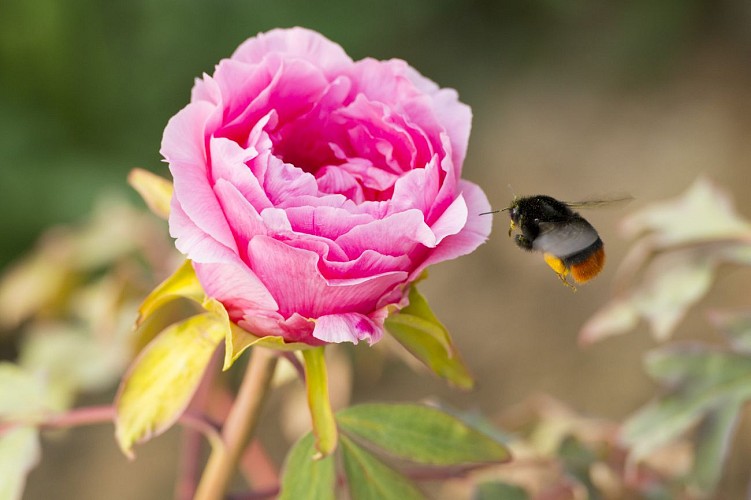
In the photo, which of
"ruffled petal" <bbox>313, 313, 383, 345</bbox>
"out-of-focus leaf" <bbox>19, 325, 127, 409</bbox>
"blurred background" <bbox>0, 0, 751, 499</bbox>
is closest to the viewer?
"ruffled petal" <bbox>313, 313, 383, 345</bbox>

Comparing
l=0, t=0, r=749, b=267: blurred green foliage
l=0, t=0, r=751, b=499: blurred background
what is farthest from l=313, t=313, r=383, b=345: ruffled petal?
l=0, t=0, r=749, b=267: blurred green foliage

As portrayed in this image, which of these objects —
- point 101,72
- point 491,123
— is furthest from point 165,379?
point 491,123

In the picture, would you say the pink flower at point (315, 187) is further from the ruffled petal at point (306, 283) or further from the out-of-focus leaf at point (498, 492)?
the out-of-focus leaf at point (498, 492)

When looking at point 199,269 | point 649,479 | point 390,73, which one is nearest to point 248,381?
point 199,269

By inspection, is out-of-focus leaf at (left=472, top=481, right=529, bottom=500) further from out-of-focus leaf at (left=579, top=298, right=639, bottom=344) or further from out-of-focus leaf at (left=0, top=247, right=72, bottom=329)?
out-of-focus leaf at (left=0, top=247, right=72, bottom=329)

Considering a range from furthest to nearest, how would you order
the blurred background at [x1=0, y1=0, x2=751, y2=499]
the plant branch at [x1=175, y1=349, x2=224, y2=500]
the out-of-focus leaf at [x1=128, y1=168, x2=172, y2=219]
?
the blurred background at [x1=0, y1=0, x2=751, y2=499]
the plant branch at [x1=175, y1=349, x2=224, y2=500]
the out-of-focus leaf at [x1=128, y1=168, x2=172, y2=219]

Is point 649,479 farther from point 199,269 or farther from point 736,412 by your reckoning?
point 199,269
